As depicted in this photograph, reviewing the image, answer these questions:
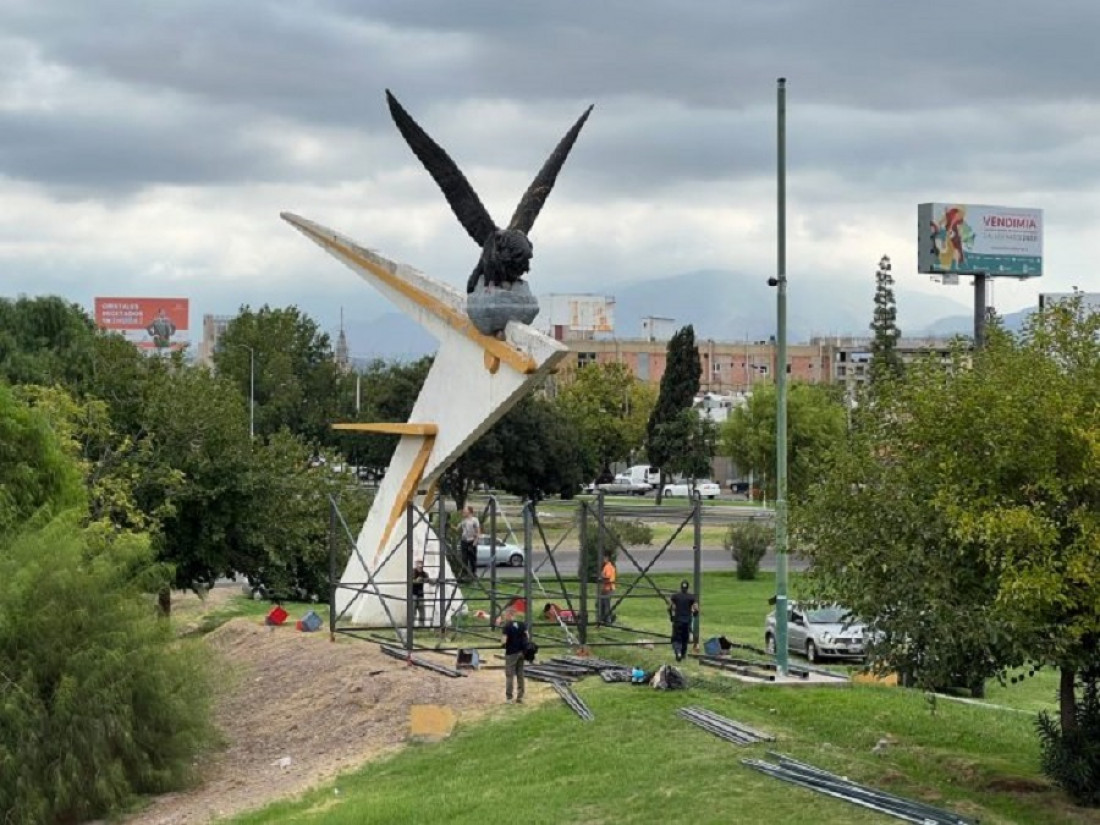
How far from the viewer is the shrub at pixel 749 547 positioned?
163 ft

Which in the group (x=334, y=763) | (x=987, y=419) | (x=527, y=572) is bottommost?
(x=334, y=763)

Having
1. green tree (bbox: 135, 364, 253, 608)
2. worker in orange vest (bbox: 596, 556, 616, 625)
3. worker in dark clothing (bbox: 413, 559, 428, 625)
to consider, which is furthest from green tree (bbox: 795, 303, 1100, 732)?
green tree (bbox: 135, 364, 253, 608)

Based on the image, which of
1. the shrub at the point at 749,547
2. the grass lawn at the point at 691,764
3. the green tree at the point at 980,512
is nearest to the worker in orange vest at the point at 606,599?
the grass lawn at the point at 691,764

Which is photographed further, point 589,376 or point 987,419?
point 589,376

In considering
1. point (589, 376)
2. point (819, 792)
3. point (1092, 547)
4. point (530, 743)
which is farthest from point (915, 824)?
point (589, 376)

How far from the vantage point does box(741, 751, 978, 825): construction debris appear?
15242mm

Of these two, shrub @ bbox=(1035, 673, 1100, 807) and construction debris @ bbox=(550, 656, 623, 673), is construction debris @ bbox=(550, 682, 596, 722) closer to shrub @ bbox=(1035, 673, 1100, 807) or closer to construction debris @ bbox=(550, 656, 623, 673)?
construction debris @ bbox=(550, 656, 623, 673)

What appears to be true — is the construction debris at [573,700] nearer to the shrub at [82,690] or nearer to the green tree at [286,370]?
the shrub at [82,690]

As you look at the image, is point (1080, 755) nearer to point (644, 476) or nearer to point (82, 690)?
point (82, 690)

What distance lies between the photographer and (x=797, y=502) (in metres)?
18.4

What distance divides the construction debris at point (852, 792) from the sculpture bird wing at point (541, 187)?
12276 millimetres

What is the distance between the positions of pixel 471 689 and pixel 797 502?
7.04 metres

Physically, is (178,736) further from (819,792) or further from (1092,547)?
(1092,547)

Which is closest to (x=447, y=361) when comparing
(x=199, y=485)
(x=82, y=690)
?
(x=82, y=690)
